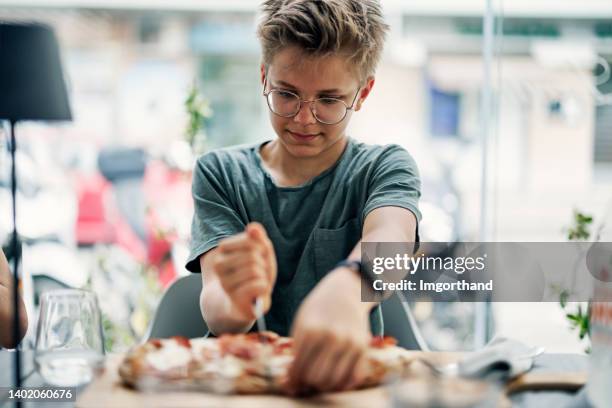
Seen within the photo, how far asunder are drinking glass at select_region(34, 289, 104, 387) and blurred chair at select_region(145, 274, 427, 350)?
0.48 metres

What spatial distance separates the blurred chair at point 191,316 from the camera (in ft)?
5.09

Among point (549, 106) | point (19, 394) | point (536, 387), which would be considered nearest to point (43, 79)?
point (19, 394)

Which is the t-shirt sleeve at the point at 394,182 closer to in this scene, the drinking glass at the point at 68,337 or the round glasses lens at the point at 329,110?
the round glasses lens at the point at 329,110

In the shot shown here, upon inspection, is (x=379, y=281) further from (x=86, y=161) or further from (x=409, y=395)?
(x=86, y=161)

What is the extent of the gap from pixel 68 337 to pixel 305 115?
56cm

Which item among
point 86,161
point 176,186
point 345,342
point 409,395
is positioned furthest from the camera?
point 86,161

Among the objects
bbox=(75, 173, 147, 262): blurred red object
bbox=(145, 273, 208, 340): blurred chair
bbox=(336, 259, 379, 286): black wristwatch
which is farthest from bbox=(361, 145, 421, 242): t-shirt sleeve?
bbox=(75, 173, 147, 262): blurred red object

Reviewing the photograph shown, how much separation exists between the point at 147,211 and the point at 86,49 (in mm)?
695

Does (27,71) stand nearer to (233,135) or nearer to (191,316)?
(191,316)

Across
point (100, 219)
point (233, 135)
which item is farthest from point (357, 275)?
point (100, 219)

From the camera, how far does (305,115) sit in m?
1.29

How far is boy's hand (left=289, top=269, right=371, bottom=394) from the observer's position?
2.76 ft

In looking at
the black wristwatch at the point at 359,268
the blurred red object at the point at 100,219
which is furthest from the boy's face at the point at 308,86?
the blurred red object at the point at 100,219

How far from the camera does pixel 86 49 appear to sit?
277 cm
